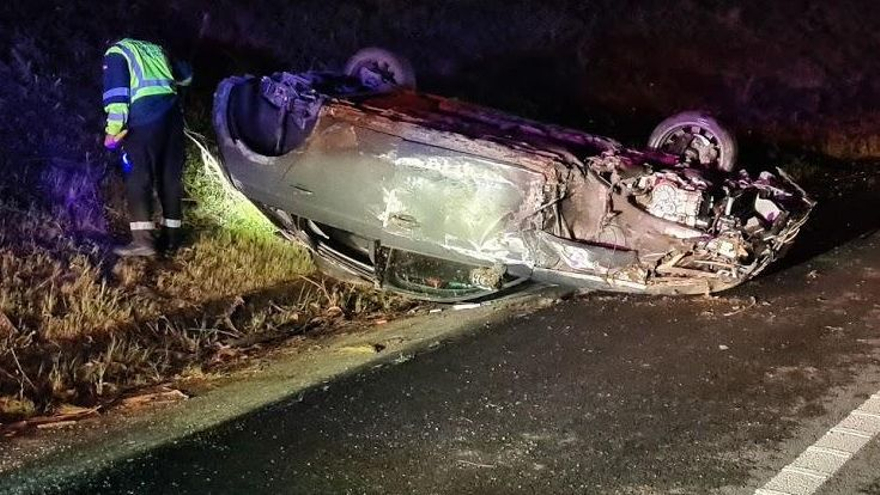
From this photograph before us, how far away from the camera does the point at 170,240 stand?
585 cm

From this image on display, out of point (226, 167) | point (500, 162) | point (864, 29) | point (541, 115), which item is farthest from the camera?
point (864, 29)

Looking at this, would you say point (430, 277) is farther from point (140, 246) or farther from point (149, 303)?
point (140, 246)

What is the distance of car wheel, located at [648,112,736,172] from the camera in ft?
19.7

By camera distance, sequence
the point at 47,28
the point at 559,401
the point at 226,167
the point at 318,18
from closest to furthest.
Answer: the point at 559,401 < the point at 226,167 < the point at 47,28 < the point at 318,18

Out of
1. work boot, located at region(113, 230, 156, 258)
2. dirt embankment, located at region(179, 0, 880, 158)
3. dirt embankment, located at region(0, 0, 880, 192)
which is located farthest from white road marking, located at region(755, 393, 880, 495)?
dirt embankment, located at region(179, 0, 880, 158)

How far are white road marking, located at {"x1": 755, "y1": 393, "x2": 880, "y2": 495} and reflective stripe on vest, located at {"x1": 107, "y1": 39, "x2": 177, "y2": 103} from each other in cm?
422

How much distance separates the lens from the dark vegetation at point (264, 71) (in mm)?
4777

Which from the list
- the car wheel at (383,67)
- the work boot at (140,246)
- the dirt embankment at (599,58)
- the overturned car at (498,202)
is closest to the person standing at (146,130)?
the work boot at (140,246)

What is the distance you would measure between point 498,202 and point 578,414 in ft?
4.68

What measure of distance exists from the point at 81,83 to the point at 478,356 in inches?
184

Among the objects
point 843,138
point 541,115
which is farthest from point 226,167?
point 843,138

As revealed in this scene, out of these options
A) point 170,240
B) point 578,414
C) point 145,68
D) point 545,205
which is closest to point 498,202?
point 545,205

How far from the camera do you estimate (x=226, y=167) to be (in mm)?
5676

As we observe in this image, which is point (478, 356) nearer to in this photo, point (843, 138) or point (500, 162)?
point (500, 162)
